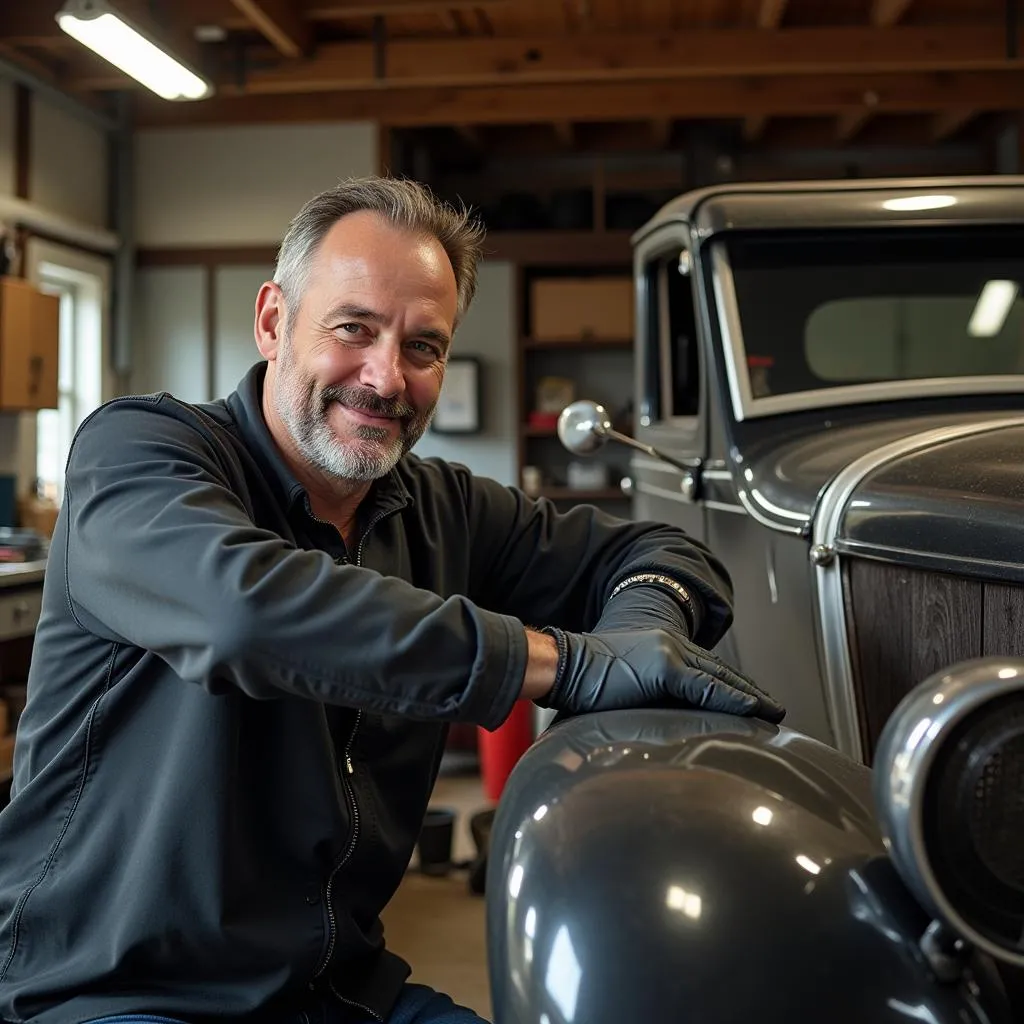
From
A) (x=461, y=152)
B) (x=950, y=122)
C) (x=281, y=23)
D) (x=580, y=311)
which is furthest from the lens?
(x=461, y=152)

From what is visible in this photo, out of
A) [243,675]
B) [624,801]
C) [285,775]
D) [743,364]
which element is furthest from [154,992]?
[743,364]

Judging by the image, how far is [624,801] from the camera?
1.03 m

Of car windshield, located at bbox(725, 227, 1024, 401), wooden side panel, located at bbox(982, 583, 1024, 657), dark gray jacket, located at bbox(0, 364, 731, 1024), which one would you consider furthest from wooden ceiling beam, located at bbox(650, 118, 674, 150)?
dark gray jacket, located at bbox(0, 364, 731, 1024)

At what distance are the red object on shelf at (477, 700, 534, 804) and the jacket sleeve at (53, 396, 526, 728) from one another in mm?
3655

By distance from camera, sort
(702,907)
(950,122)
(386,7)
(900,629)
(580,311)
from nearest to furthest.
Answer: (702,907) → (900,629) → (386,7) → (580,311) → (950,122)

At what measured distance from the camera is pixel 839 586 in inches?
75.4

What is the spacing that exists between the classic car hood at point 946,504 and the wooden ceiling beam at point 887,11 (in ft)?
18.5

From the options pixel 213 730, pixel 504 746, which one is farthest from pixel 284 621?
pixel 504 746

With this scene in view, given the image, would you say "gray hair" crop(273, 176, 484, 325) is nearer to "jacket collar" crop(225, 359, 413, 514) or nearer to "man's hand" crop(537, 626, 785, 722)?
"jacket collar" crop(225, 359, 413, 514)

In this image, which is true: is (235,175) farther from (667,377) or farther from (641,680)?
(641,680)

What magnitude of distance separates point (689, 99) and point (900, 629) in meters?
7.19

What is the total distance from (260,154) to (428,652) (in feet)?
26.5

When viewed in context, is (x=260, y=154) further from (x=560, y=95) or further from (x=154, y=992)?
(x=154, y=992)

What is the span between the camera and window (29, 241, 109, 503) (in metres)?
7.84
